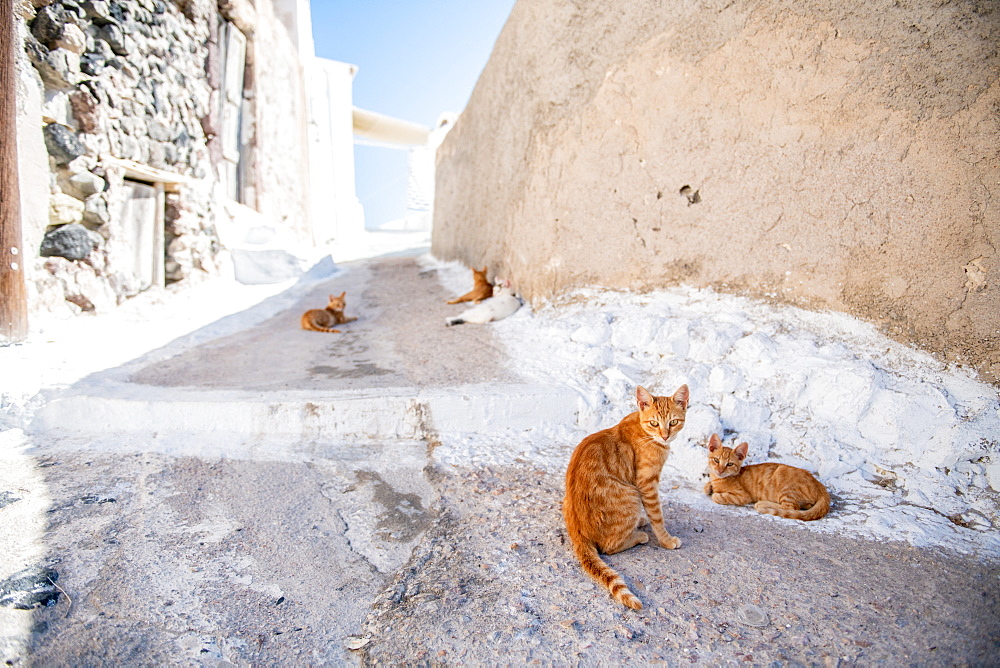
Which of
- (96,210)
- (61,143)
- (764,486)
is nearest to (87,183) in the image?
(96,210)

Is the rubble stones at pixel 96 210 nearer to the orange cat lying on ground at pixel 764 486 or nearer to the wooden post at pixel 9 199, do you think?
the wooden post at pixel 9 199

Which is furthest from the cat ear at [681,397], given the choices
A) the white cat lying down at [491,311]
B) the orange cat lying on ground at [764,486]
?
the white cat lying down at [491,311]

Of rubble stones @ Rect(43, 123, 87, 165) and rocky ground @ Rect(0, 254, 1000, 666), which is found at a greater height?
rubble stones @ Rect(43, 123, 87, 165)

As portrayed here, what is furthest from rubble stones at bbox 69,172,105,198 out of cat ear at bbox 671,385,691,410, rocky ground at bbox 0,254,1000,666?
cat ear at bbox 671,385,691,410

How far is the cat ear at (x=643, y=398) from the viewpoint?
253 cm

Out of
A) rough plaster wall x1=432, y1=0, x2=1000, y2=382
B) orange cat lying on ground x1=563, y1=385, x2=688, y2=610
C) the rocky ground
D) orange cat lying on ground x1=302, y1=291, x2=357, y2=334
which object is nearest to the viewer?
the rocky ground

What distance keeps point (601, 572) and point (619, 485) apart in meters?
0.42

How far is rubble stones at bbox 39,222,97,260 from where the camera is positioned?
16.7 ft

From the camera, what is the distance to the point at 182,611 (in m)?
1.89

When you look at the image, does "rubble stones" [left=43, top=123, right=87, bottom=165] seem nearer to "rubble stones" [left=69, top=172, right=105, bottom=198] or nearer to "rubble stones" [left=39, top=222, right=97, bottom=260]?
"rubble stones" [left=69, top=172, right=105, bottom=198]

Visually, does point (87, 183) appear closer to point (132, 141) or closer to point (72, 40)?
point (132, 141)

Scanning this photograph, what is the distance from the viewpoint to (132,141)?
6.14 m

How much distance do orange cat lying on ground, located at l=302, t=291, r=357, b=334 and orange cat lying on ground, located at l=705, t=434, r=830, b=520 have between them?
427 cm

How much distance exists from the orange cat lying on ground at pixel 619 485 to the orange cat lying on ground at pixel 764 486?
0.58 m
